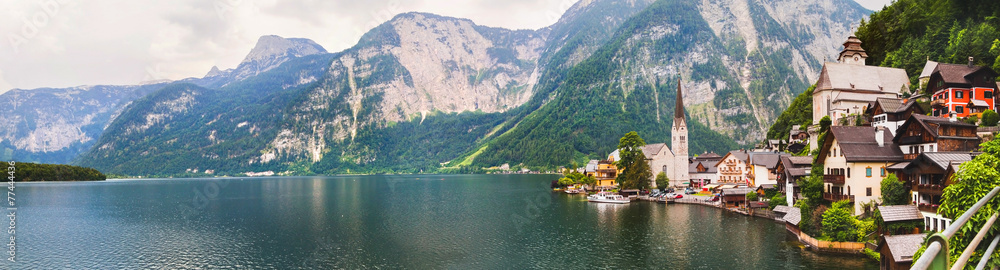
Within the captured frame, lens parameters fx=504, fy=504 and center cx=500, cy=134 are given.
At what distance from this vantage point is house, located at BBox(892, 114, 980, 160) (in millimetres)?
41781

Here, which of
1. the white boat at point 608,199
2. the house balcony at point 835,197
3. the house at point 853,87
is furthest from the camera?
the white boat at point 608,199

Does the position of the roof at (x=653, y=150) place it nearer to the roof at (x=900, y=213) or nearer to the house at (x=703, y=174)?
the house at (x=703, y=174)

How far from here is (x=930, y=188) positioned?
38031 millimetres

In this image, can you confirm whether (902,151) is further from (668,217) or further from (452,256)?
(452,256)

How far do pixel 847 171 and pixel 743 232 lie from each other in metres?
13.4

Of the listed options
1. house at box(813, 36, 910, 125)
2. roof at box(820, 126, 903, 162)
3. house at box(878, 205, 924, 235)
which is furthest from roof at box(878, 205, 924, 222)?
house at box(813, 36, 910, 125)

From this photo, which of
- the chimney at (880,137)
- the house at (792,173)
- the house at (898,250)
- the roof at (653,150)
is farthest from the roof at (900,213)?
the roof at (653,150)

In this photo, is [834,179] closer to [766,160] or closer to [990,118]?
[990,118]

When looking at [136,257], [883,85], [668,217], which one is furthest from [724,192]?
[136,257]

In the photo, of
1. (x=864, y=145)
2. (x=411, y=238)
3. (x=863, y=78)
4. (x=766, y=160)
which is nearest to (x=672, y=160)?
(x=766, y=160)

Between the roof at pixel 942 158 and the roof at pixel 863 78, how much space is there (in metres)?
42.3

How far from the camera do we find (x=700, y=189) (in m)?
114

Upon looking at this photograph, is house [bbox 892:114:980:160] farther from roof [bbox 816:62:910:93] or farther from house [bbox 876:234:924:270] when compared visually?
roof [bbox 816:62:910:93]

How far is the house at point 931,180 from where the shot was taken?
3659 centimetres
